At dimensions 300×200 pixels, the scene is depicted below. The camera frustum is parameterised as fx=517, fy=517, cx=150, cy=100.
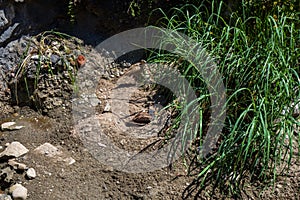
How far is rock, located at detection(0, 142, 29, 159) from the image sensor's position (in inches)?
103

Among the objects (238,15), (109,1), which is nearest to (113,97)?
(109,1)

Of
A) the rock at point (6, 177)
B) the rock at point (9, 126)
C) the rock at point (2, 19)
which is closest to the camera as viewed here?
the rock at point (6, 177)

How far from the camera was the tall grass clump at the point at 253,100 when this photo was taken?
2.38m

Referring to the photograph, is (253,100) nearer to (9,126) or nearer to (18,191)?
(18,191)

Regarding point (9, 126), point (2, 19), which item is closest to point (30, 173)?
point (9, 126)

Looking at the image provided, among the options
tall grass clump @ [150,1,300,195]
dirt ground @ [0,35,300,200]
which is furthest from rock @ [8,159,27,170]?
tall grass clump @ [150,1,300,195]

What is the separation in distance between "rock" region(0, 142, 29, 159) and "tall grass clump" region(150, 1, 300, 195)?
2.86 feet

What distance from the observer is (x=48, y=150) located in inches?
107

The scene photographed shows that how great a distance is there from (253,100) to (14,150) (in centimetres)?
123

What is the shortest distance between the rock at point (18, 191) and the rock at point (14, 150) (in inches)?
8.3

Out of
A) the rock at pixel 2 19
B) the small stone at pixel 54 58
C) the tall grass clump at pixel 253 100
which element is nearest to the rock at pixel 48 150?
the small stone at pixel 54 58

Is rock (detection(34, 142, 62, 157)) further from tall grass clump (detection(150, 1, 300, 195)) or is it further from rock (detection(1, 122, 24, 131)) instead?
→ tall grass clump (detection(150, 1, 300, 195))

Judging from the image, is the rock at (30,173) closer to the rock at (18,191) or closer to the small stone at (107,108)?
the rock at (18,191)

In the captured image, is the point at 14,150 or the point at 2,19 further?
the point at 2,19
